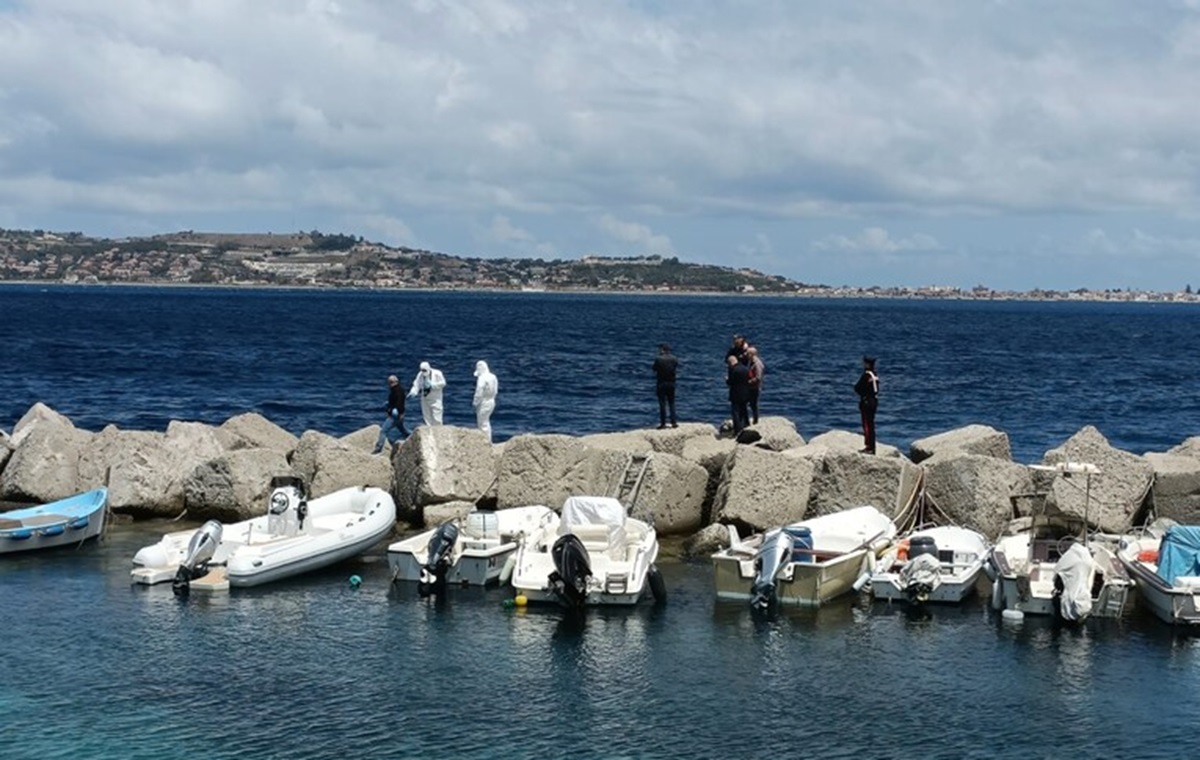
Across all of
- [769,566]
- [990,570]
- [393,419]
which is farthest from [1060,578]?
[393,419]

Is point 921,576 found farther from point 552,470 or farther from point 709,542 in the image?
point 552,470

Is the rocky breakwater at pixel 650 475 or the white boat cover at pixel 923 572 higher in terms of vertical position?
the rocky breakwater at pixel 650 475

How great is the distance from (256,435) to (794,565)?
1309 cm

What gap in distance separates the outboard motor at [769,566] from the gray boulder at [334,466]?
26.0 ft

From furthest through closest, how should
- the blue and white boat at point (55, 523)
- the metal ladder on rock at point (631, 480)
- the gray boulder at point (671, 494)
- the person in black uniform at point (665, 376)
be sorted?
the person in black uniform at point (665, 376)
the gray boulder at point (671, 494)
the metal ladder on rock at point (631, 480)
the blue and white boat at point (55, 523)

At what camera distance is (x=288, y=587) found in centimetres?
2027

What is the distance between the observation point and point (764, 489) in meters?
22.2

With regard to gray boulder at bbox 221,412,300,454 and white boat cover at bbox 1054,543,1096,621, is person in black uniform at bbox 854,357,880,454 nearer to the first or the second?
white boat cover at bbox 1054,543,1096,621

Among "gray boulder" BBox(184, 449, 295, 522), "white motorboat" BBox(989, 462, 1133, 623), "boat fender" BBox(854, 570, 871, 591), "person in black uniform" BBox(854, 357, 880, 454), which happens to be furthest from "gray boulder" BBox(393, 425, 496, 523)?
"white motorboat" BBox(989, 462, 1133, 623)

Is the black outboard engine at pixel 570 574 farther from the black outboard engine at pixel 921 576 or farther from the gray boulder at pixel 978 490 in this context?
the gray boulder at pixel 978 490

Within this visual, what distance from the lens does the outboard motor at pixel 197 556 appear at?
777 inches

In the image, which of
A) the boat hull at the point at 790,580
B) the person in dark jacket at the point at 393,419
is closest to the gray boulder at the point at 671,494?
the boat hull at the point at 790,580

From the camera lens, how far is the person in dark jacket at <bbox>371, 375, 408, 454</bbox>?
26734 mm

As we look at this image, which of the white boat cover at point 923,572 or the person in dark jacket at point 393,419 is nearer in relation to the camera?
the white boat cover at point 923,572
